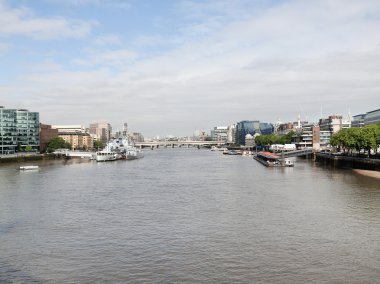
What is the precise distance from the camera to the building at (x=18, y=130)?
130m

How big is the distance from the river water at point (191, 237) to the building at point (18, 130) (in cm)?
9690

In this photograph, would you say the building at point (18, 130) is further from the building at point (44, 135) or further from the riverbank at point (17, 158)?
the riverbank at point (17, 158)

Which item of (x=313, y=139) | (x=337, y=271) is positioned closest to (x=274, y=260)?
(x=337, y=271)

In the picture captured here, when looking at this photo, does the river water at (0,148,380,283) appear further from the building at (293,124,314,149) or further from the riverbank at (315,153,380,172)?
the building at (293,124,314,149)

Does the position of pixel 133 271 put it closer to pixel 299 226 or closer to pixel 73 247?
pixel 73 247

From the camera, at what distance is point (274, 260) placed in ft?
65.2

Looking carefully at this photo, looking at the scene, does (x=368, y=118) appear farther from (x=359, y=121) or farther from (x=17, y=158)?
(x=17, y=158)

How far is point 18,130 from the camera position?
136125 mm

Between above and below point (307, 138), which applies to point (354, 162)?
below

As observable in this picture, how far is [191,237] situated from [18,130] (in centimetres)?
12336

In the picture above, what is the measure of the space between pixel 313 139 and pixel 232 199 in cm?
11736

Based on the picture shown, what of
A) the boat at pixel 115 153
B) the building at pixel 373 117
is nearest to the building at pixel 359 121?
the building at pixel 373 117

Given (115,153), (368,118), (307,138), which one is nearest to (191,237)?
(115,153)

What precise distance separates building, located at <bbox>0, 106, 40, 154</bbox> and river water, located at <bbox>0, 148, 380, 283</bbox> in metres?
96.9
